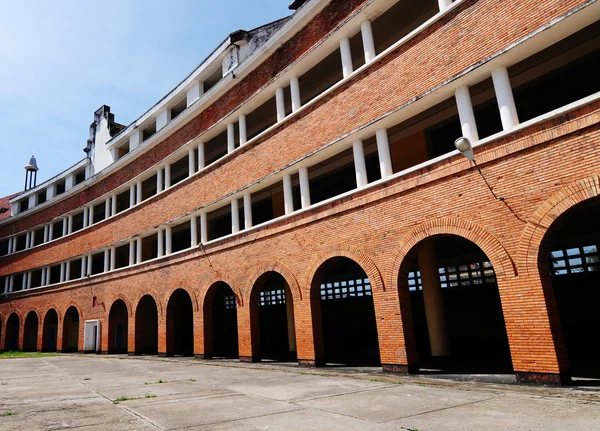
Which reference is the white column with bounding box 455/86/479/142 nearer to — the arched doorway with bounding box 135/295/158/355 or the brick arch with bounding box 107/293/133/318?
the brick arch with bounding box 107/293/133/318

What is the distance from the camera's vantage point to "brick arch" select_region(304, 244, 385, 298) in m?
11.5

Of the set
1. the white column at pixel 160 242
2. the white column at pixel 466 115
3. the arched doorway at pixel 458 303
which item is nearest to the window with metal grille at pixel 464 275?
the arched doorway at pixel 458 303

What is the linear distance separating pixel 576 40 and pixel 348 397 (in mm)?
9649

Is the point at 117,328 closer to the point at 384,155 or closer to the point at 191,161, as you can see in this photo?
the point at 191,161

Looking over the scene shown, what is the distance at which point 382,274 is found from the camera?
37.2 ft

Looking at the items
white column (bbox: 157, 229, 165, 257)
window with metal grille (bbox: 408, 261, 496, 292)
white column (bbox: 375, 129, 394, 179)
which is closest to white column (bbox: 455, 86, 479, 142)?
white column (bbox: 375, 129, 394, 179)

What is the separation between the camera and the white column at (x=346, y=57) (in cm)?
1305

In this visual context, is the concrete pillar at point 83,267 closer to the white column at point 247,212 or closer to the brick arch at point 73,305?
the brick arch at point 73,305

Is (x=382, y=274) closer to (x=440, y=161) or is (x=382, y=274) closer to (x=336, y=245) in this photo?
(x=336, y=245)

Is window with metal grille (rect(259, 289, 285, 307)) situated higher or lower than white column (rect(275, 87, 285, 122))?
lower

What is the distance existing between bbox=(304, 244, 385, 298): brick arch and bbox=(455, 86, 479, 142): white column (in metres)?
4.12

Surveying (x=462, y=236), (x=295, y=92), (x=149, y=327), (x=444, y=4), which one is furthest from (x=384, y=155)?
(x=149, y=327)

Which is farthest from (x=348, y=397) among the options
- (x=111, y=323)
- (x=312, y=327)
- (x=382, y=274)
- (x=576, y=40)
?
(x=111, y=323)

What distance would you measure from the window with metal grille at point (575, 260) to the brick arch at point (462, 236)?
Result: 7380 millimetres
